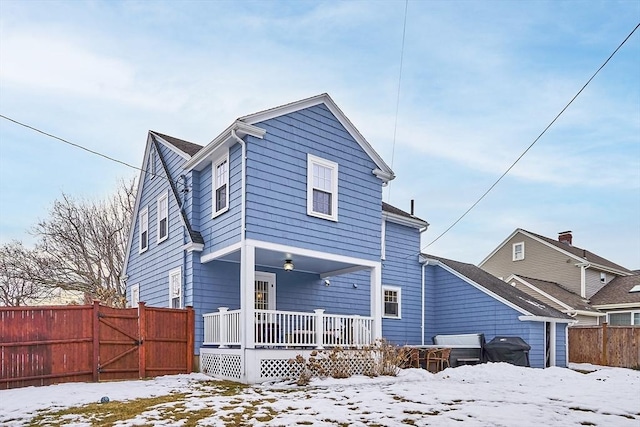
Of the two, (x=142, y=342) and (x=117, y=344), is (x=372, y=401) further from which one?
(x=117, y=344)

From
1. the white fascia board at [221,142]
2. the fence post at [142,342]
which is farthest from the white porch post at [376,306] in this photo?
the fence post at [142,342]

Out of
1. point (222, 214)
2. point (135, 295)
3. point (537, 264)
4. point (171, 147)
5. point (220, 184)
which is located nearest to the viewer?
point (222, 214)

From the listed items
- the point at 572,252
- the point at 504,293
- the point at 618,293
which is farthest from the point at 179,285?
the point at 572,252

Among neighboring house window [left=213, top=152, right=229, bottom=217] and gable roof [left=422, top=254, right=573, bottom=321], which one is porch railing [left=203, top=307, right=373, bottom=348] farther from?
gable roof [left=422, top=254, right=573, bottom=321]

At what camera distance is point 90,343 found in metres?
10.9

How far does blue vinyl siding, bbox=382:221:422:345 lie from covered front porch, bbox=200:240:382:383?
5.68ft

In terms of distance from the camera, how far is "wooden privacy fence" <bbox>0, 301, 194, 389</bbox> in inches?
396

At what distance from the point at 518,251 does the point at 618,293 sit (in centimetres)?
568

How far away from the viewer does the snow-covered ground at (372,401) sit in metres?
6.43

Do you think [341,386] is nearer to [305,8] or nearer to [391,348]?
[391,348]

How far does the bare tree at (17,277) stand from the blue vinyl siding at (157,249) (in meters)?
9.52

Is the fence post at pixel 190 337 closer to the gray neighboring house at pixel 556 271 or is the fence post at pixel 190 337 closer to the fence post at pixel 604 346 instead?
the fence post at pixel 604 346

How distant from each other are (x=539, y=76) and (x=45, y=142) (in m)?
18.9

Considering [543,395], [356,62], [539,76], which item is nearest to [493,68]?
[539,76]
